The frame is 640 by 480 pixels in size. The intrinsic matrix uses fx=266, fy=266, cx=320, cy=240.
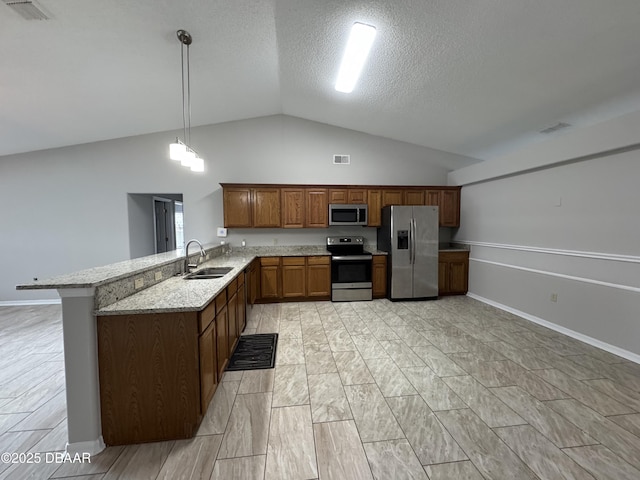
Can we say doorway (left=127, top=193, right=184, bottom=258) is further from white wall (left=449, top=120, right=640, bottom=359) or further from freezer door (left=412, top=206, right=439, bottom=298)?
white wall (left=449, top=120, right=640, bottom=359)

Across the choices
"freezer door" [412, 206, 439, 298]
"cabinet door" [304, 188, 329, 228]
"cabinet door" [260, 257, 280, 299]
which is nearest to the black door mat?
"cabinet door" [260, 257, 280, 299]

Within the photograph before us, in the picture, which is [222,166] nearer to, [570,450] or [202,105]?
[202,105]

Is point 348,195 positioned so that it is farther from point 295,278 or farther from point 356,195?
point 295,278

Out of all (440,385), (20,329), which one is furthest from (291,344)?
(20,329)

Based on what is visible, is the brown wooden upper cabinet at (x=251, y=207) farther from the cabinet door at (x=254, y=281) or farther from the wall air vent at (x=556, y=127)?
the wall air vent at (x=556, y=127)

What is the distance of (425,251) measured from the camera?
497 centimetres

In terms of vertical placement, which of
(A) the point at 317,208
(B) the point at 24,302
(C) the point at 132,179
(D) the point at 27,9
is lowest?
(B) the point at 24,302

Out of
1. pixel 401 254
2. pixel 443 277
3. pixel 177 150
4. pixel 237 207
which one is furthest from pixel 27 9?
pixel 443 277

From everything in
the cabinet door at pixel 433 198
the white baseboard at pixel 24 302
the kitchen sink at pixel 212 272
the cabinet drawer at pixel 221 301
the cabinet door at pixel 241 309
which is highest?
the cabinet door at pixel 433 198

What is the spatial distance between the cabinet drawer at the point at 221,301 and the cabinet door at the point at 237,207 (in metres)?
2.51

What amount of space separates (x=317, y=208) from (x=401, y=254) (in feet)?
5.89

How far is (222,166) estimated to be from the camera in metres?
5.21

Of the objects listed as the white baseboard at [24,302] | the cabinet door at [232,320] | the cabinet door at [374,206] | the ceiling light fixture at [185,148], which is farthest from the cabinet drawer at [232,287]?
the white baseboard at [24,302]

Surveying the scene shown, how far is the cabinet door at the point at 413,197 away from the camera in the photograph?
17.5ft
